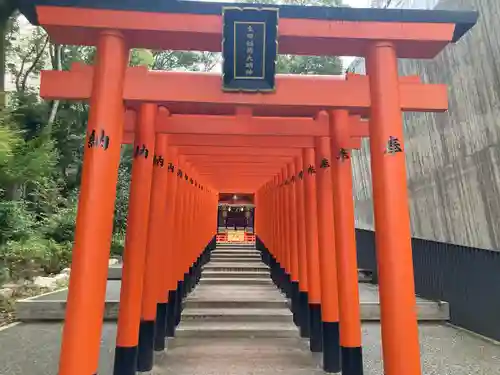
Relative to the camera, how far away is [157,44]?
3621mm

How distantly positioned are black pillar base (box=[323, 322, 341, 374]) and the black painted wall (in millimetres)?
3564

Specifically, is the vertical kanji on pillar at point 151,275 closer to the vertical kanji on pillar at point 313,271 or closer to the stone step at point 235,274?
the vertical kanji on pillar at point 313,271

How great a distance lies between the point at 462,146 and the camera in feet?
24.3

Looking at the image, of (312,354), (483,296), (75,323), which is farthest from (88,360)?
(483,296)

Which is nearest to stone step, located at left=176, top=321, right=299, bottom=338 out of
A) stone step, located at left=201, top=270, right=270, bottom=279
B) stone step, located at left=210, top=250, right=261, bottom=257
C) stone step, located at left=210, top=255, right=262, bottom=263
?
stone step, located at left=201, top=270, right=270, bottom=279

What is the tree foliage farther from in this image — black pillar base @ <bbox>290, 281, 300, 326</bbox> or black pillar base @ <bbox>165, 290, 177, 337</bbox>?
black pillar base @ <bbox>290, 281, 300, 326</bbox>

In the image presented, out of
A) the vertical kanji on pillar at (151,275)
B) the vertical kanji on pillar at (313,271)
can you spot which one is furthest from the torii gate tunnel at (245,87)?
the vertical kanji on pillar at (313,271)

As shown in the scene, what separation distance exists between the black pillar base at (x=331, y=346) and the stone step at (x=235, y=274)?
727cm

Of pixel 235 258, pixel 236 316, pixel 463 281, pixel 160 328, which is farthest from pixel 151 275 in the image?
pixel 235 258

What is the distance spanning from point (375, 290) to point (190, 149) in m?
7.04

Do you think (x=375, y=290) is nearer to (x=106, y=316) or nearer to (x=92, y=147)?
(x=106, y=316)

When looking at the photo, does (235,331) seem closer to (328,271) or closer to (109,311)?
(328,271)

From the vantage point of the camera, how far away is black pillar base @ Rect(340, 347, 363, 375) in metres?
4.59

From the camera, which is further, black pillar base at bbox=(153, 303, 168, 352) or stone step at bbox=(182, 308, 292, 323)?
stone step at bbox=(182, 308, 292, 323)
